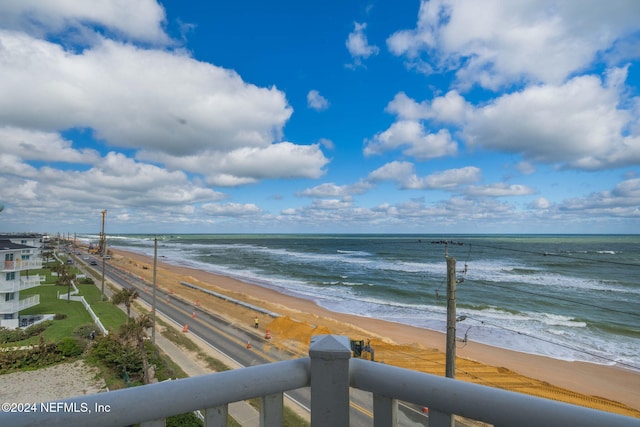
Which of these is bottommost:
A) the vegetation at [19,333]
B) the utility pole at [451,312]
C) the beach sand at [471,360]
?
the beach sand at [471,360]

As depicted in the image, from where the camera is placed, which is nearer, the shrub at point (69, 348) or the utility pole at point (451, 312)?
the utility pole at point (451, 312)

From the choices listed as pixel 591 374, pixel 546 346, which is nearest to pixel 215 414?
pixel 591 374

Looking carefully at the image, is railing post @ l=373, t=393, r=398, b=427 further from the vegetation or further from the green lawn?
the vegetation

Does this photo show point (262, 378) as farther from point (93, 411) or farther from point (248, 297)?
point (248, 297)

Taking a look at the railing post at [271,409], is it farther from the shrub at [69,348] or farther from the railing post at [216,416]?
the shrub at [69,348]

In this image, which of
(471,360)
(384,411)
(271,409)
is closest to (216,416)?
(271,409)

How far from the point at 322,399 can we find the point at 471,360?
2410cm

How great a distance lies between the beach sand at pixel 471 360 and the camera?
60.3 ft

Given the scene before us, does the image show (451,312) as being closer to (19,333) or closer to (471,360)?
(471,360)

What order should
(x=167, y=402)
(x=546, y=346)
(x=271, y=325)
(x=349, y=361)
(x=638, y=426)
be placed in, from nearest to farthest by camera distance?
(x=638, y=426) → (x=167, y=402) → (x=349, y=361) → (x=546, y=346) → (x=271, y=325)

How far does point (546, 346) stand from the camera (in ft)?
83.9

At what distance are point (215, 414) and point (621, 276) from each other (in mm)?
76546

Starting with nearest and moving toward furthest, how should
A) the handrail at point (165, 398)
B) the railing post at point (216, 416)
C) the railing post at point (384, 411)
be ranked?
1. the handrail at point (165, 398)
2. the railing post at point (216, 416)
3. the railing post at point (384, 411)

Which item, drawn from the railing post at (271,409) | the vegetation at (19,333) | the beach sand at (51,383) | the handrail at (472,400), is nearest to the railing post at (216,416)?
the railing post at (271,409)
